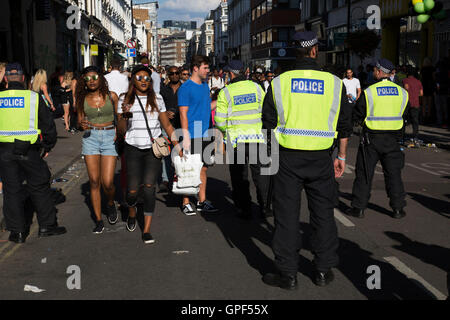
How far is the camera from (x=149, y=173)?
20.1 ft

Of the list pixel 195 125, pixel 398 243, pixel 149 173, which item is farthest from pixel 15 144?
pixel 398 243

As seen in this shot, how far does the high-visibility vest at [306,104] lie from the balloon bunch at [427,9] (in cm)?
1424

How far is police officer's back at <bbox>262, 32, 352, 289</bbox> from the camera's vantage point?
4.55m

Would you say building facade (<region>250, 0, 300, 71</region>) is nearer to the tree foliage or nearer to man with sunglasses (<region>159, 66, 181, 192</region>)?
the tree foliage

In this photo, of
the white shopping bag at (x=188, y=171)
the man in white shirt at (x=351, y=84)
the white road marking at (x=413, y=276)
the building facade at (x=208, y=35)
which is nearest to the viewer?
the white road marking at (x=413, y=276)

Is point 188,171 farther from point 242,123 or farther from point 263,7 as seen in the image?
point 263,7

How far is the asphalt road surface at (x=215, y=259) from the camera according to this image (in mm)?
4562

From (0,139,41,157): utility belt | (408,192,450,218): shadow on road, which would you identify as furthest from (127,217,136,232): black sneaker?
(408,192,450,218): shadow on road

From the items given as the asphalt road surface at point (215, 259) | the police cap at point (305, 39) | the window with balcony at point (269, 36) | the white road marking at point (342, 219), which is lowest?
the asphalt road surface at point (215, 259)

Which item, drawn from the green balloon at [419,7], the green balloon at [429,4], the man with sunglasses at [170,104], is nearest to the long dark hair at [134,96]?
the man with sunglasses at [170,104]

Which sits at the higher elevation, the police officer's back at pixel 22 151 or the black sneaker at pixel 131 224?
the police officer's back at pixel 22 151

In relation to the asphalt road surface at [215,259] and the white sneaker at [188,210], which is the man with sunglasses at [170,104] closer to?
the asphalt road surface at [215,259]
